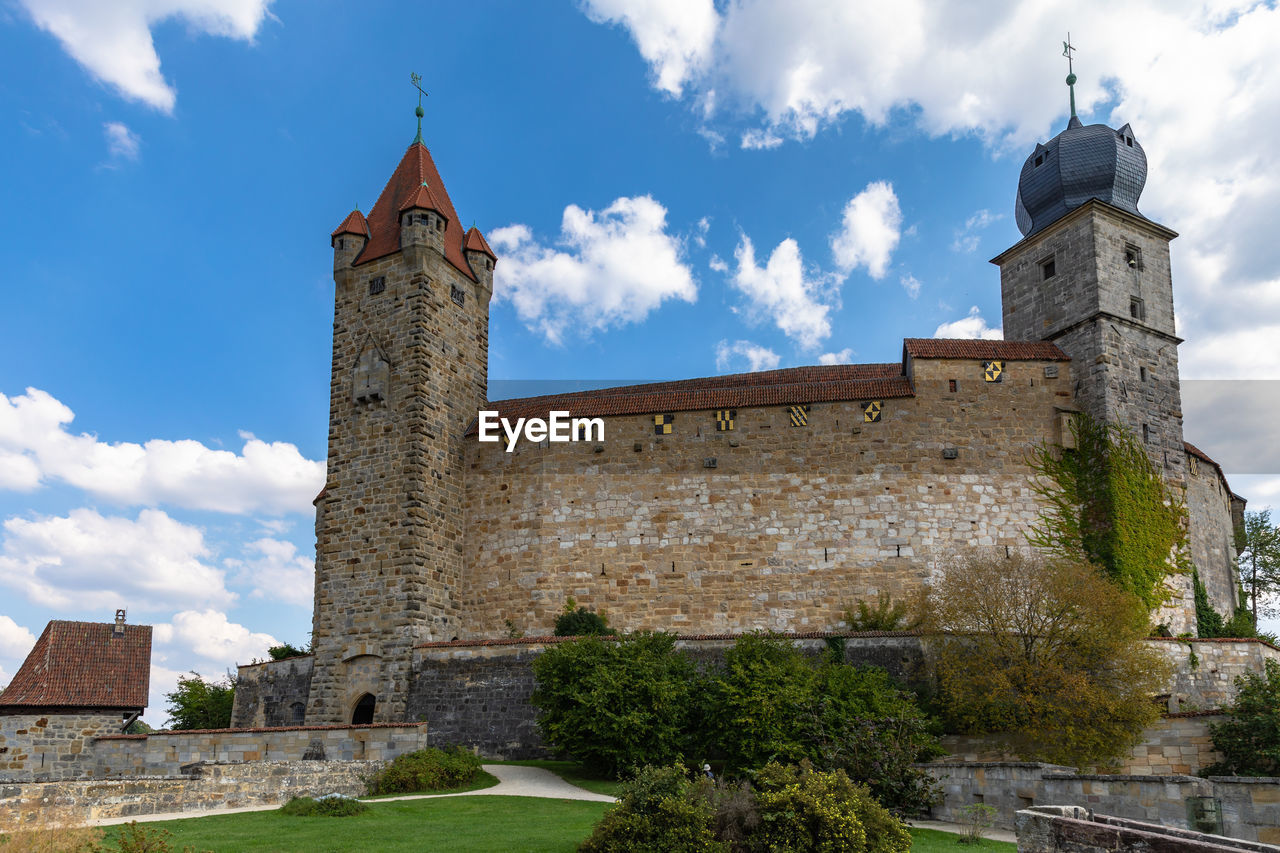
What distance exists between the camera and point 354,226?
33812 mm

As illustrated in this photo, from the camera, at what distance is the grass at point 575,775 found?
21378 mm

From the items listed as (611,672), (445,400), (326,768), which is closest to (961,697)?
(611,672)

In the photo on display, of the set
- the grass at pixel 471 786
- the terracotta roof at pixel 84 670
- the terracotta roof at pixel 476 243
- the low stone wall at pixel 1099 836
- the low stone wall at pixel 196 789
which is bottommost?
the grass at pixel 471 786

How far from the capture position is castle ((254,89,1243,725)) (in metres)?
29.8

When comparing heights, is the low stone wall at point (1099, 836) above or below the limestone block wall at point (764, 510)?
below

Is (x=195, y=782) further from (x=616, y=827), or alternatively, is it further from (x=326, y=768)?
(x=616, y=827)

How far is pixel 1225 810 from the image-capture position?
14656 millimetres

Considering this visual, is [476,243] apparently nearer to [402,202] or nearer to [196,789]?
[402,202]

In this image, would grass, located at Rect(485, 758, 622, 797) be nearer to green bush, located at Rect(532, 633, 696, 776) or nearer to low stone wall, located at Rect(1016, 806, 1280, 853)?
green bush, located at Rect(532, 633, 696, 776)


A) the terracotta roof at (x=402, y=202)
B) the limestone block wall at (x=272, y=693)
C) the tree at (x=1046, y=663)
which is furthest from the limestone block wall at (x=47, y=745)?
the tree at (x=1046, y=663)

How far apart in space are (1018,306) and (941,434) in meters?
6.93

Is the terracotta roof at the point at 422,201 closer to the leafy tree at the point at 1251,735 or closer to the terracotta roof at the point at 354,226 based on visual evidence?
the terracotta roof at the point at 354,226

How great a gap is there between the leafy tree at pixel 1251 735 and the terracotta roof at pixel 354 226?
90.8ft

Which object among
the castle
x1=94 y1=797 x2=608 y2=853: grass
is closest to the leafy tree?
the castle
